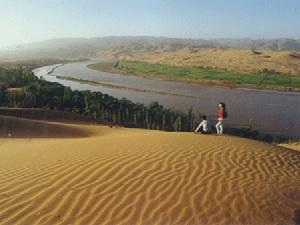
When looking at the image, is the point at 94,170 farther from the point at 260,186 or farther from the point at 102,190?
the point at 260,186

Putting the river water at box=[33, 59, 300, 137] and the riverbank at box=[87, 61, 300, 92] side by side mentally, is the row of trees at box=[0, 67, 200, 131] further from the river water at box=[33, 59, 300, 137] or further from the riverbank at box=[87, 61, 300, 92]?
the riverbank at box=[87, 61, 300, 92]

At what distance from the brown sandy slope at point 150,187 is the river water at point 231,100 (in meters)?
20.3

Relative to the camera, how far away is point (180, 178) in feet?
22.6

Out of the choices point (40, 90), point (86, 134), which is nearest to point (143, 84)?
point (40, 90)

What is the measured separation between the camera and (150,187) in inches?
253

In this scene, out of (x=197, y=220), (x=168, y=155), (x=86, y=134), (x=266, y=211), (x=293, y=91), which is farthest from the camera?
(x=293, y=91)

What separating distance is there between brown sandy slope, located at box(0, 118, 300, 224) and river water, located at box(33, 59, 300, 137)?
20.3 metres

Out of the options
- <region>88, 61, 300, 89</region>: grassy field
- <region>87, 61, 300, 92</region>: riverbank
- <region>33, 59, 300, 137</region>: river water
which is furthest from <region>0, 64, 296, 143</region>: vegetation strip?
<region>88, 61, 300, 89</region>: grassy field

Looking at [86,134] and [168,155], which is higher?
[168,155]

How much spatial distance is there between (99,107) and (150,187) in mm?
20672

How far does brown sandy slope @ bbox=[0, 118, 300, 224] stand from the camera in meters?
5.54

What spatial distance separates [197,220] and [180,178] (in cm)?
148

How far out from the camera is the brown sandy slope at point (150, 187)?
18.2 feet

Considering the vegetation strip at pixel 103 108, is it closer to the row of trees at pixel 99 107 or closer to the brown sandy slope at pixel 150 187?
the row of trees at pixel 99 107
